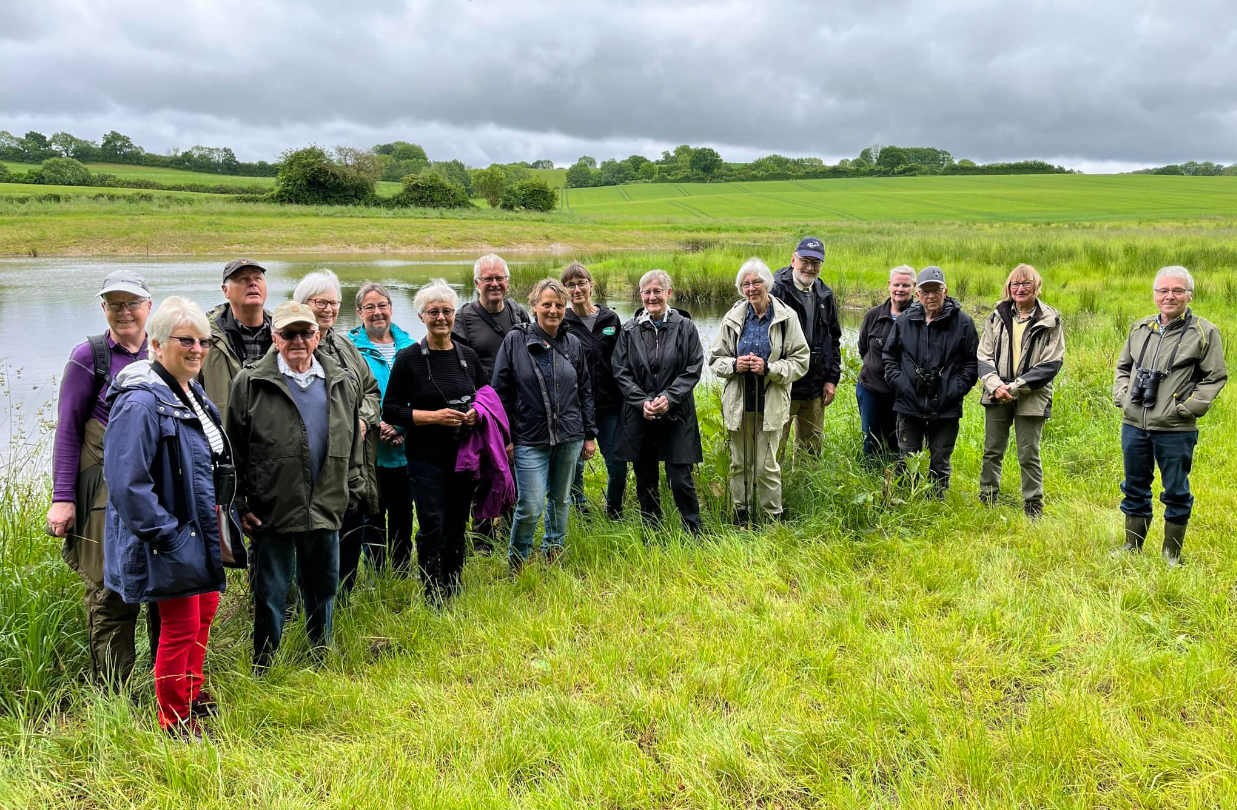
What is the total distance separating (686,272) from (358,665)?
18.5 m

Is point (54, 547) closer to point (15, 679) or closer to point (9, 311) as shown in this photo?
point (15, 679)

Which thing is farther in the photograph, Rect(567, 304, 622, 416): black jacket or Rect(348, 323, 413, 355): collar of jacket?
Rect(567, 304, 622, 416): black jacket

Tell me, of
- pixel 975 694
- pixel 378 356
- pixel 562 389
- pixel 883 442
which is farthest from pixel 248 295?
pixel 883 442

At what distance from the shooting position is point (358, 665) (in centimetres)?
350

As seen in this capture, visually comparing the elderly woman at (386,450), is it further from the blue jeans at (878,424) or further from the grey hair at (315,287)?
the blue jeans at (878,424)

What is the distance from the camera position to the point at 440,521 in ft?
13.7

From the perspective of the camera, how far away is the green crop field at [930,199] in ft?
182

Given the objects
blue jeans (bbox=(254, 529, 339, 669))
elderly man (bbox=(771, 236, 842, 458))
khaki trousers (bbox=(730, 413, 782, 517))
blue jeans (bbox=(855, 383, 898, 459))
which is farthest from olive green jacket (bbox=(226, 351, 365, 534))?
blue jeans (bbox=(855, 383, 898, 459))

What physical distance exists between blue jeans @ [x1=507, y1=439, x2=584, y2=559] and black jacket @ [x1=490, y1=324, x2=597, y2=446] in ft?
0.30

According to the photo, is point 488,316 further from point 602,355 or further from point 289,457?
point 289,457

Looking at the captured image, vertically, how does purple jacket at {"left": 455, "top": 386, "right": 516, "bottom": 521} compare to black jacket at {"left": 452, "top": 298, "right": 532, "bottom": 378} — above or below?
below

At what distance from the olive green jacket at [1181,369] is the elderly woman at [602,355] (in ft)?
10.5

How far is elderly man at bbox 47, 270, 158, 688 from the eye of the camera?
2979mm

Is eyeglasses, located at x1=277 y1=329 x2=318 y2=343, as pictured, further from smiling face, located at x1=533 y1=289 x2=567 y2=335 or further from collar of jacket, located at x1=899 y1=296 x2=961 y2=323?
collar of jacket, located at x1=899 y1=296 x2=961 y2=323
